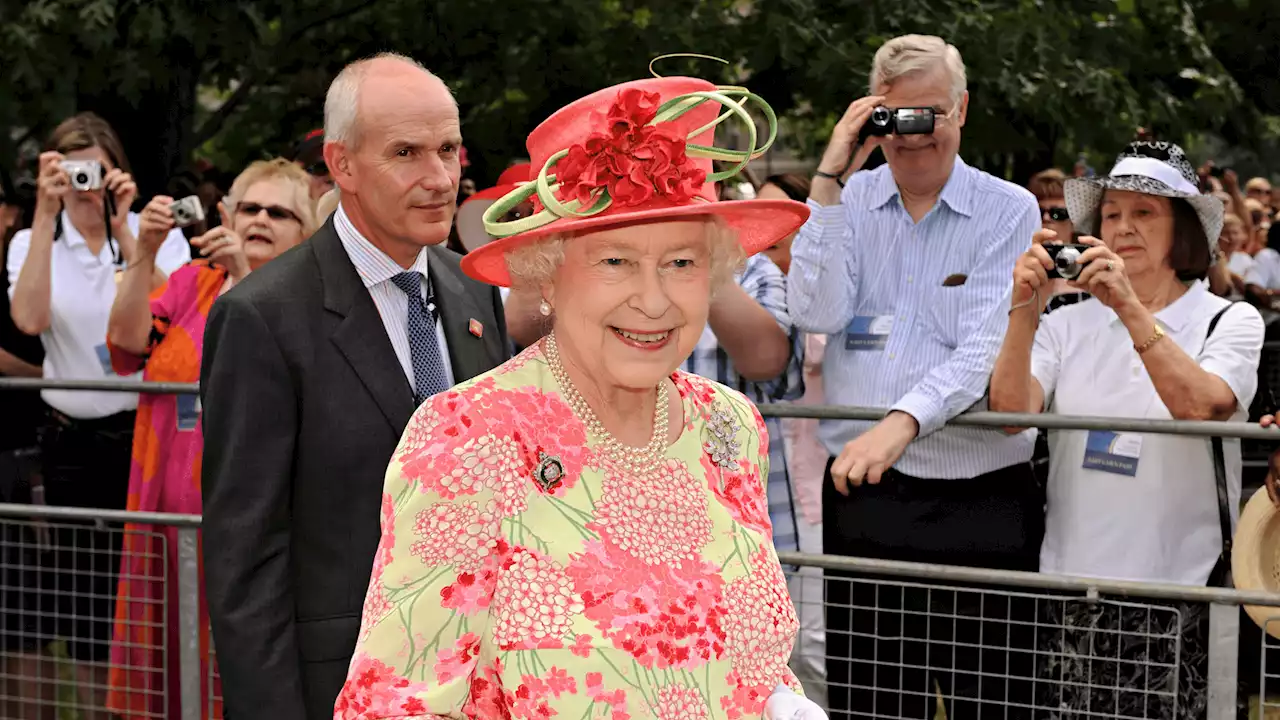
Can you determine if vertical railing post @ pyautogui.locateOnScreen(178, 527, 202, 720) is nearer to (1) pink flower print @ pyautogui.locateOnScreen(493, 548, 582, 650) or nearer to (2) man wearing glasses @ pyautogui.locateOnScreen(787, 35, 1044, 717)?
(2) man wearing glasses @ pyautogui.locateOnScreen(787, 35, 1044, 717)

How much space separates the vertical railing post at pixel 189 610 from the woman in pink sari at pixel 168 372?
0.43 ft

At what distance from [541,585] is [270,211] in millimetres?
3442

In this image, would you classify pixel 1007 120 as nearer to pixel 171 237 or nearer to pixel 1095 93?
pixel 1095 93

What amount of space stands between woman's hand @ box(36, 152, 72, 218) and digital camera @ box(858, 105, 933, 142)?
3.20 meters

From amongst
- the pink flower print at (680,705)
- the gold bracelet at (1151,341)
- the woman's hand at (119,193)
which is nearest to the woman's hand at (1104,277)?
the gold bracelet at (1151,341)

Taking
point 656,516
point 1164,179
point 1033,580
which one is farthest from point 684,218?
point 1164,179

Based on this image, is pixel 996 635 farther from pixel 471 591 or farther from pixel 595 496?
pixel 471 591

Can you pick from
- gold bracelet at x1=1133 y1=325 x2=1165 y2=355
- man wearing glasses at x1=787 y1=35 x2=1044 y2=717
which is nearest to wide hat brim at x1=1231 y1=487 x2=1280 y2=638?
gold bracelet at x1=1133 y1=325 x2=1165 y2=355

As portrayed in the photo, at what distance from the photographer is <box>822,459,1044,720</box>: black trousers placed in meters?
4.30

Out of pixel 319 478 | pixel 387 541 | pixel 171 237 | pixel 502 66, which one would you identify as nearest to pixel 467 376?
pixel 319 478

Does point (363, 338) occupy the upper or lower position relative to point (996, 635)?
upper

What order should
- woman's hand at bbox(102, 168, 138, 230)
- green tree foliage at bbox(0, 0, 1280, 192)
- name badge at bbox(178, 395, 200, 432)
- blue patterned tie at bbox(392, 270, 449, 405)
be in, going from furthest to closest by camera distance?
green tree foliage at bbox(0, 0, 1280, 192) < woman's hand at bbox(102, 168, 138, 230) < name badge at bbox(178, 395, 200, 432) < blue patterned tie at bbox(392, 270, 449, 405)

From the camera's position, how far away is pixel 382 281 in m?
3.49

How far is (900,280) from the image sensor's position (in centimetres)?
473
